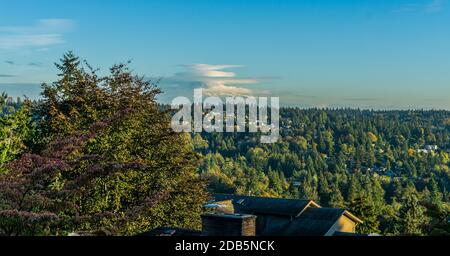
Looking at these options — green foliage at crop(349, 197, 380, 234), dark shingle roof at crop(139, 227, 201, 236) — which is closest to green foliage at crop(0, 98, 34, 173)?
dark shingle roof at crop(139, 227, 201, 236)

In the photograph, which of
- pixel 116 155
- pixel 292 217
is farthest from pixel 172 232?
pixel 292 217

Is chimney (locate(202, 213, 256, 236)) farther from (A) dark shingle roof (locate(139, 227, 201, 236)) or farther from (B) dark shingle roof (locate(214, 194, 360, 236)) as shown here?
(B) dark shingle roof (locate(214, 194, 360, 236))

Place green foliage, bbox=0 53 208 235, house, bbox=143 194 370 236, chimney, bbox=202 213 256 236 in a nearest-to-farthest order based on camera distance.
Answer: chimney, bbox=202 213 256 236 → green foliage, bbox=0 53 208 235 → house, bbox=143 194 370 236

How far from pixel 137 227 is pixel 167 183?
3.21 m

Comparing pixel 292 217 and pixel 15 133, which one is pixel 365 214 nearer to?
pixel 292 217

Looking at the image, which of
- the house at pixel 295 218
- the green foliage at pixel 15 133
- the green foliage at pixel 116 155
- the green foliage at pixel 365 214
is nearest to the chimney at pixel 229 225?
the green foliage at pixel 116 155

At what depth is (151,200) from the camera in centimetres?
2305

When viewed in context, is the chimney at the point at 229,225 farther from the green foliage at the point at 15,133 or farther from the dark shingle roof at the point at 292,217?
the dark shingle roof at the point at 292,217

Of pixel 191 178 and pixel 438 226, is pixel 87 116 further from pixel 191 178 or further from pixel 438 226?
pixel 438 226

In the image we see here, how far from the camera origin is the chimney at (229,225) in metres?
14.9

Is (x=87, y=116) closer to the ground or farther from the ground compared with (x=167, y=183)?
farther from the ground

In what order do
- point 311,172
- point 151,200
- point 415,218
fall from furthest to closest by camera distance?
point 311,172
point 415,218
point 151,200

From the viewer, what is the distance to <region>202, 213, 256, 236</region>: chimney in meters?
14.9
